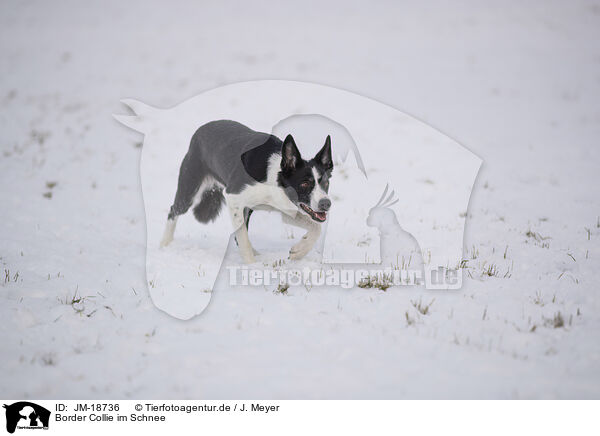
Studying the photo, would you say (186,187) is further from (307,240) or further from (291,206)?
(307,240)

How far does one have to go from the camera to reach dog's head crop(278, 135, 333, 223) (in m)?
4.70

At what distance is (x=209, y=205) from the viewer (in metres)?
6.30

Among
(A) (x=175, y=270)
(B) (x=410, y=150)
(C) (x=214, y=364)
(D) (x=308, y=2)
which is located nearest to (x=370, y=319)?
(C) (x=214, y=364)

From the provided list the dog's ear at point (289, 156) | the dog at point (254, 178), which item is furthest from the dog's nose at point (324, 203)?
the dog's ear at point (289, 156)

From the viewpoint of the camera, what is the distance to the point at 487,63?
52.6 feet

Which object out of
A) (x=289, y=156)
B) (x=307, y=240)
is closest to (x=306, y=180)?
(x=289, y=156)

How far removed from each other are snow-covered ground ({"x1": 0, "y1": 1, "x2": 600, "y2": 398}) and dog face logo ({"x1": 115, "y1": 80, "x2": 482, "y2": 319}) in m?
0.32

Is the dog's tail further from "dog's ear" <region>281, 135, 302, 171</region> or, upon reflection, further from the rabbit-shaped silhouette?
the rabbit-shaped silhouette
